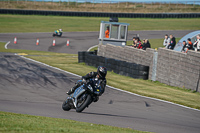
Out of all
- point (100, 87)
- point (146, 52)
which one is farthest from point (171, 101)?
point (146, 52)

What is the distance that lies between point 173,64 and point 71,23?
128ft

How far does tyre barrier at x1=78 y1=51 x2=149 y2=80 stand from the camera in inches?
703

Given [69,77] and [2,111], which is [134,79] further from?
[2,111]

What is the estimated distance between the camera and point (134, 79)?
58.2 ft

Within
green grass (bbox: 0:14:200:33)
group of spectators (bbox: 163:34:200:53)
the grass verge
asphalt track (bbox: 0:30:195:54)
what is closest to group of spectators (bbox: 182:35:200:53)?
group of spectators (bbox: 163:34:200:53)

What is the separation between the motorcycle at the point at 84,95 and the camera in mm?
9188

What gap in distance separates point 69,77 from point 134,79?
11.8 ft

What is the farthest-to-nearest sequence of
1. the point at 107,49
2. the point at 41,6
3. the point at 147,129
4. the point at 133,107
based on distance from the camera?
the point at 41,6
the point at 107,49
the point at 133,107
the point at 147,129

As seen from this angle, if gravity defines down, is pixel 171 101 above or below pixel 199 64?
below

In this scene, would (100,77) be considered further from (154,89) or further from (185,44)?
(185,44)

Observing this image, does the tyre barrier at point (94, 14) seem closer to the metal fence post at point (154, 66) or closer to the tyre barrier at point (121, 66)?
the tyre barrier at point (121, 66)

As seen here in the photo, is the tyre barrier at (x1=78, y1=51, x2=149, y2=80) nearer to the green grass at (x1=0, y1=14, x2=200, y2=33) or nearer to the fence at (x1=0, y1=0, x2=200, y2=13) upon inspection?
the green grass at (x1=0, y1=14, x2=200, y2=33)

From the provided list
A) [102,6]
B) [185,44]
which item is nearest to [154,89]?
[185,44]

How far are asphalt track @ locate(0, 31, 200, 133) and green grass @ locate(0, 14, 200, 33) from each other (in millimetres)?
30025
